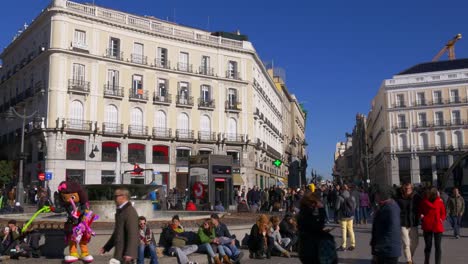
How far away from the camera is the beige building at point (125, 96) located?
4056cm

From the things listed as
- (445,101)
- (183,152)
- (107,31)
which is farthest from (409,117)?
(107,31)

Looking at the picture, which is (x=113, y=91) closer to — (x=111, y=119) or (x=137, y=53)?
(x=111, y=119)

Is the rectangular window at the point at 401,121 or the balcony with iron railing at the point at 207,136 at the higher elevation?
the rectangular window at the point at 401,121

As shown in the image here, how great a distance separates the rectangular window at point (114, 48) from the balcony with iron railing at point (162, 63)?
388 cm

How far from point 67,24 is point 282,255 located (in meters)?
35.4

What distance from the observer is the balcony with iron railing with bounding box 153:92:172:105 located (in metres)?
45.4

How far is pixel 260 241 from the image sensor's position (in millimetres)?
11438

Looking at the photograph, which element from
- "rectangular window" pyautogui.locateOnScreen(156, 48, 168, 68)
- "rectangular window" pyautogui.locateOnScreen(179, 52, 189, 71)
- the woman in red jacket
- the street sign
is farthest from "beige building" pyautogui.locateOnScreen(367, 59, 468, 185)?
the woman in red jacket

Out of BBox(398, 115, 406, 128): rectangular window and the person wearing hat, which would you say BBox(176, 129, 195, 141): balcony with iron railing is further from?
the person wearing hat

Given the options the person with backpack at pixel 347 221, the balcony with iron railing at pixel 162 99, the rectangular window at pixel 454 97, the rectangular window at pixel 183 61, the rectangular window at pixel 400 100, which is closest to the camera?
the person with backpack at pixel 347 221

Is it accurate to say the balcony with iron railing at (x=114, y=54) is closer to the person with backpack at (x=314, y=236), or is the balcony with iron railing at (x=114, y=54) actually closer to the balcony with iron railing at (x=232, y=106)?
the balcony with iron railing at (x=232, y=106)

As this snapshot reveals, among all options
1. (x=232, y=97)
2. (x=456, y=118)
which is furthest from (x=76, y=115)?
(x=456, y=118)

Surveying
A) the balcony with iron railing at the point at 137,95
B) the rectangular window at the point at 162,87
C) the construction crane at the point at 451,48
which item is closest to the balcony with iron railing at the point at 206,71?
the rectangular window at the point at 162,87

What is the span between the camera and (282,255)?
39.1ft
